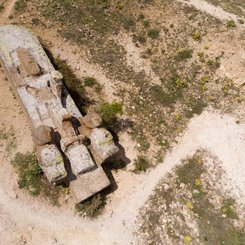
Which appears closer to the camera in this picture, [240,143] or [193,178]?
[193,178]

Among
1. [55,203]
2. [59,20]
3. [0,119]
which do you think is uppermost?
[59,20]

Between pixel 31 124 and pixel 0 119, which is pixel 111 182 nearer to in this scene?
pixel 31 124

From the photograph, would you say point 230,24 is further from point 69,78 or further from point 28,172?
point 28,172

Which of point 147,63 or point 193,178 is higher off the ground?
point 147,63

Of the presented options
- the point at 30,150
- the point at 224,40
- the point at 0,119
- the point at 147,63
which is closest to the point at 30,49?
the point at 0,119

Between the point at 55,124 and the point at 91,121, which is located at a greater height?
Answer: the point at 91,121

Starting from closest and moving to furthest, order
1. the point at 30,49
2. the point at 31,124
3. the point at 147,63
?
the point at 31,124 → the point at 30,49 → the point at 147,63

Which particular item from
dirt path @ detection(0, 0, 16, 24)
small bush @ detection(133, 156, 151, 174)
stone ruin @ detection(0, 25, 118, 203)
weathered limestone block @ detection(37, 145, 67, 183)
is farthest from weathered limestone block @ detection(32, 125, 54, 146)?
dirt path @ detection(0, 0, 16, 24)

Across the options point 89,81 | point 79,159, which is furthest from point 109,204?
point 89,81
